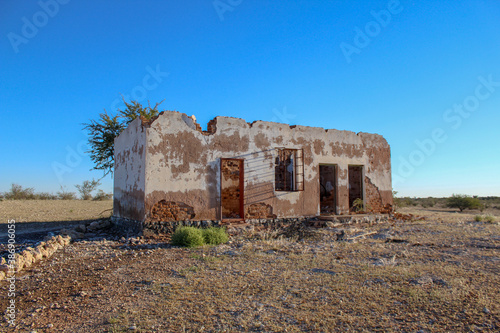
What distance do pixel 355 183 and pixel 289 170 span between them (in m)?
3.89

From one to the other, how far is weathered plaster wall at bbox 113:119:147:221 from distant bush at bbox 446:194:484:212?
26.4 m

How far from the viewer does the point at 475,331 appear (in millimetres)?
3201

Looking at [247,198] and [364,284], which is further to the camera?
[247,198]

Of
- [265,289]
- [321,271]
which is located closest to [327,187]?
[321,271]

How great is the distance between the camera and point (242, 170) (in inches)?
428

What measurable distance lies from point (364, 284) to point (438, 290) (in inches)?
37.7

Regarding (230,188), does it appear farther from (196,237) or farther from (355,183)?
(196,237)

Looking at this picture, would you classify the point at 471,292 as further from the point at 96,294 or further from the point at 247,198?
the point at 247,198

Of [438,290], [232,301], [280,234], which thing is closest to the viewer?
[232,301]

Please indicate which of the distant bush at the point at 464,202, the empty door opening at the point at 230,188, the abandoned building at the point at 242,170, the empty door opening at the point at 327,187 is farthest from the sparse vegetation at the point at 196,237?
the distant bush at the point at 464,202

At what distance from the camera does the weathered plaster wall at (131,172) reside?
9.59 m

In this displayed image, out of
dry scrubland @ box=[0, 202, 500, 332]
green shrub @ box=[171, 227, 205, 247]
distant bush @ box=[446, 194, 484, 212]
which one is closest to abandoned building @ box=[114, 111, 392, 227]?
green shrub @ box=[171, 227, 205, 247]

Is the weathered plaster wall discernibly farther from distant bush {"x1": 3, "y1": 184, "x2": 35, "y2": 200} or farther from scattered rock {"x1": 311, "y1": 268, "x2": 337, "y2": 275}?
distant bush {"x1": 3, "y1": 184, "x2": 35, "y2": 200}

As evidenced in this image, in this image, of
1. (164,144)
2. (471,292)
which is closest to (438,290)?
(471,292)
